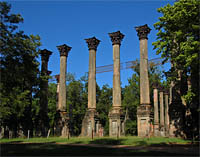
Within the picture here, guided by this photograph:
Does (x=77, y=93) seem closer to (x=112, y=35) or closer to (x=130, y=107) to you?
(x=130, y=107)

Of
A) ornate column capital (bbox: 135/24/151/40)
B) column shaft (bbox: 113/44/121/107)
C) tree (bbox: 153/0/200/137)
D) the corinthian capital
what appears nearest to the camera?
tree (bbox: 153/0/200/137)

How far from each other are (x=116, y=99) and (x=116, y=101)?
241 millimetres

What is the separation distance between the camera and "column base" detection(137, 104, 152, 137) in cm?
2555

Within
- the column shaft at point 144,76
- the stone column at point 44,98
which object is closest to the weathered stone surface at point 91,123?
the column shaft at point 144,76

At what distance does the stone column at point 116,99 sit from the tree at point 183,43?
7117mm

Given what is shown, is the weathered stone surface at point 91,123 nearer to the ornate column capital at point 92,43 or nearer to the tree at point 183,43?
the ornate column capital at point 92,43


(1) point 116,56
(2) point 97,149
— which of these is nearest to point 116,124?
(1) point 116,56

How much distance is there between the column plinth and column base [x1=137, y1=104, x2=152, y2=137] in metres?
2.41

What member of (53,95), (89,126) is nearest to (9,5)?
(89,126)

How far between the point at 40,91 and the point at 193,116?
20.6 meters

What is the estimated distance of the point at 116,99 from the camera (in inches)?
1150

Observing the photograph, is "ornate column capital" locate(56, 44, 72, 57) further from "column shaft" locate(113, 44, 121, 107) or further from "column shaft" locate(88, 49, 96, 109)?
"column shaft" locate(113, 44, 121, 107)

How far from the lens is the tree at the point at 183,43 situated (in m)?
18.4

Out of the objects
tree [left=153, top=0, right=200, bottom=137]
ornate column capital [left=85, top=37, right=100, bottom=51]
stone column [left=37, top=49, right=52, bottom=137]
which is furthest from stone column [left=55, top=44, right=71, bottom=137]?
tree [left=153, top=0, right=200, bottom=137]
